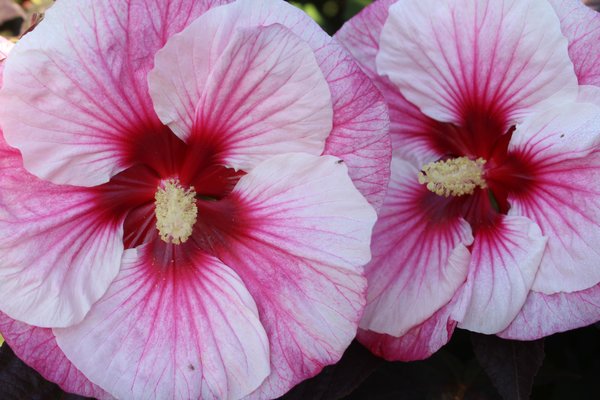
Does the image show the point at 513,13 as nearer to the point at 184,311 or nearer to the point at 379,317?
the point at 379,317

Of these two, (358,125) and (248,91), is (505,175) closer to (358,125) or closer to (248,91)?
(358,125)

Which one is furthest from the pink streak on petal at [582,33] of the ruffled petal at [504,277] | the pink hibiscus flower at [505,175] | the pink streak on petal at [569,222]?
the ruffled petal at [504,277]

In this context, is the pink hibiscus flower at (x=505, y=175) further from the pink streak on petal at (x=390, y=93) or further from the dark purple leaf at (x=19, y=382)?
the dark purple leaf at (x=19, y=382)

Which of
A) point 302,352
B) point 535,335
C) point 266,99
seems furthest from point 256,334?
point 535,335

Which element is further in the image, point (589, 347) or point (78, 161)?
point (589, 347)

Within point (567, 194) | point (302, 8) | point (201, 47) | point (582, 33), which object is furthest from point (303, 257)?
point (302, 8)
